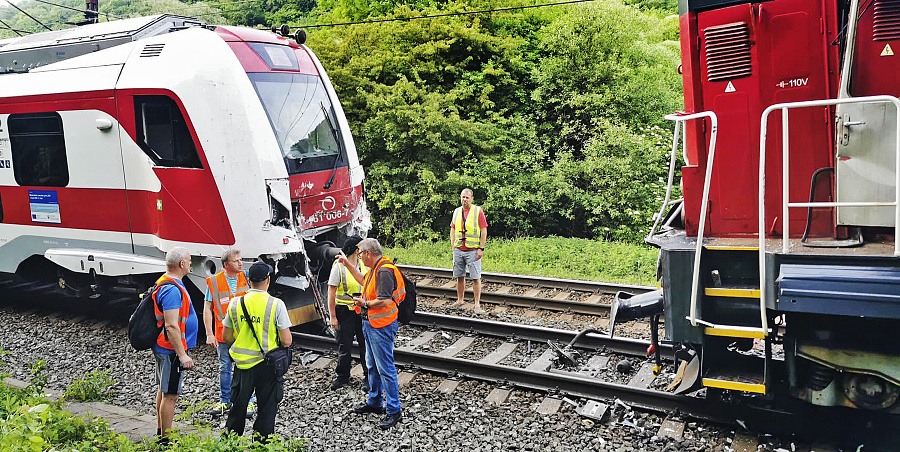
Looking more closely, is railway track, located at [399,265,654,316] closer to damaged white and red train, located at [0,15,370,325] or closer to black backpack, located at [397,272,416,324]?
damaged white and red train, located at [0,15,370,325]

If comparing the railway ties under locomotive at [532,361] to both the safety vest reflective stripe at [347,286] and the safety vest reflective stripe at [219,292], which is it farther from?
the safety vest reflective stripe at [219,292]

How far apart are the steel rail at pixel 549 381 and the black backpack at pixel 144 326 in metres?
2.79

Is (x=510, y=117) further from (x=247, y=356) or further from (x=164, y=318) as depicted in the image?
(x=247, y=356)

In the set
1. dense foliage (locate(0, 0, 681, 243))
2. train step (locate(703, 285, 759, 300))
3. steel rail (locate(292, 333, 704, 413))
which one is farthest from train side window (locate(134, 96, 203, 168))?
dense foliage (locate(0, 0, 681, 243))

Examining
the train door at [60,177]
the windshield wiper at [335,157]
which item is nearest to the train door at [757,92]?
the windshield wiper at [335,157]

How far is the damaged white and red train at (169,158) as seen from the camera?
764cm

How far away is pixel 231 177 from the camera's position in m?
7.58

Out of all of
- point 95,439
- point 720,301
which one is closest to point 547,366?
point 720,301

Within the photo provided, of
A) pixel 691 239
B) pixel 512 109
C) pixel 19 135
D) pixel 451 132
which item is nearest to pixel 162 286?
pixel 691 239

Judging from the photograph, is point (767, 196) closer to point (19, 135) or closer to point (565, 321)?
point (565, 321)

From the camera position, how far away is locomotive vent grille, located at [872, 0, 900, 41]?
4477 millimetres

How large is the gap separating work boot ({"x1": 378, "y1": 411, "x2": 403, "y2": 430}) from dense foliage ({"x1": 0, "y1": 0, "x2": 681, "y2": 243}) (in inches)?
343

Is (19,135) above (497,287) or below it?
above

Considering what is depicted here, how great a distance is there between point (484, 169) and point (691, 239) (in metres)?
9.86
